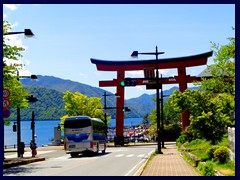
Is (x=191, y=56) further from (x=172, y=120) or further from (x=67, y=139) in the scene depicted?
(x=172, y=120)

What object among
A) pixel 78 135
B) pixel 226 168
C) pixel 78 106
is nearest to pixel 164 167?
pixel 226 168

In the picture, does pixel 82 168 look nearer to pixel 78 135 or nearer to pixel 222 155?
pixel 222 155

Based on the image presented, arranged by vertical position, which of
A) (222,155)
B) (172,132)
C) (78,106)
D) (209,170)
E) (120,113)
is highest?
(78,106)

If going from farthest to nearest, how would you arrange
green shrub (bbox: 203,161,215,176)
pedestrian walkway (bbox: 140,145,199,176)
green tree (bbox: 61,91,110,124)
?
green tree (bbox: 61,91,110,124), pedestrian walkway (bbox: 140,145,199,176), green shrub (bbox: 203,161,215,176)

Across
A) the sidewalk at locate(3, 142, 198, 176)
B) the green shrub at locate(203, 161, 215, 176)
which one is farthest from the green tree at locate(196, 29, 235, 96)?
the green shrub at locate(203, 161, 215, 176)

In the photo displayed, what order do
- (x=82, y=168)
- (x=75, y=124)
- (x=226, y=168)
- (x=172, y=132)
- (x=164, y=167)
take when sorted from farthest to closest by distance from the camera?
(x=172, y=132) → (x=75, y=124) → (x=82, y=168) → (x=164, y=167) → (x=226, y=168)

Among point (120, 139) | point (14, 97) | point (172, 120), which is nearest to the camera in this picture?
point (14, 97)

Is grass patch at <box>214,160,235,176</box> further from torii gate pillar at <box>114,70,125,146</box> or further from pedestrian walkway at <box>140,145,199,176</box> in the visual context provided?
torii gate pillar at <box>114,70,125,146</box>

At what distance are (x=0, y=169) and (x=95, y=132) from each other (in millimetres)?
22209

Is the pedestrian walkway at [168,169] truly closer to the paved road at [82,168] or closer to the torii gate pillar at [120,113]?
the paved road at [82,168]
